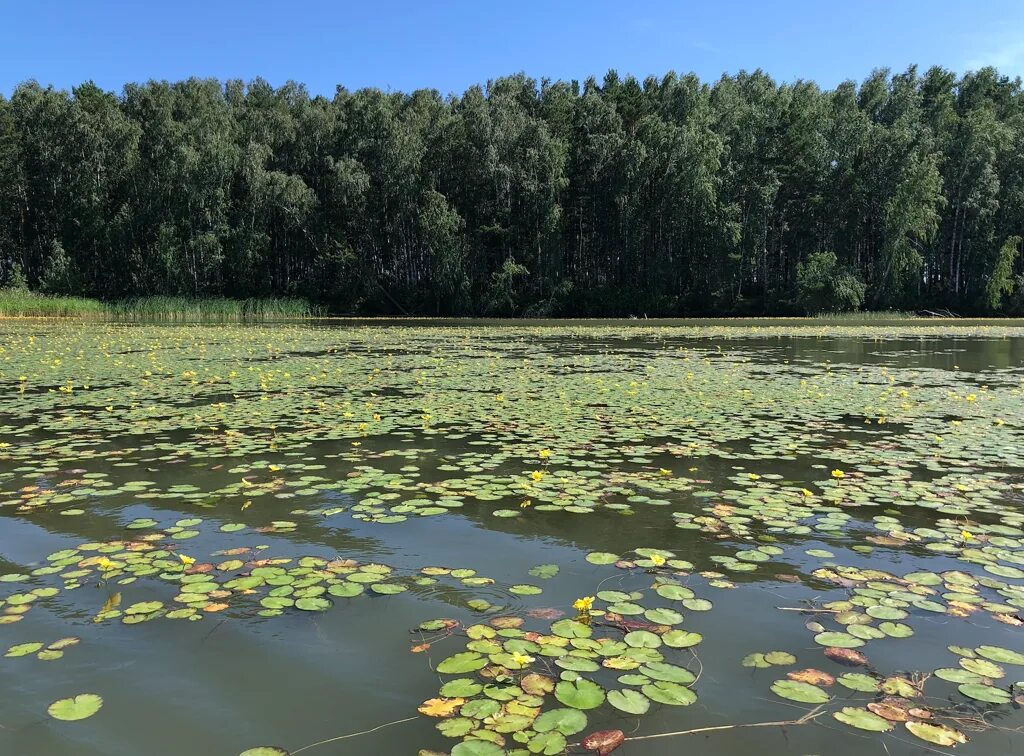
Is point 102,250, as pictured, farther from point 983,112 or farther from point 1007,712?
point 983,112

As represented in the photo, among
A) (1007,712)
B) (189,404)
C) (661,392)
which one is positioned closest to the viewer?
(1007,712)

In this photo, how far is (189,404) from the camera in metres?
7.93

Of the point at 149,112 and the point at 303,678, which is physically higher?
the point at 149,112

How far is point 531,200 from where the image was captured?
47156 mm

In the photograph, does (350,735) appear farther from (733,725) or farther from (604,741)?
(733,725)

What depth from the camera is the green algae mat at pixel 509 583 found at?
206cm

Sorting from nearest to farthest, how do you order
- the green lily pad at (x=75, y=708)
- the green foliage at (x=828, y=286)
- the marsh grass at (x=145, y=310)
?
the green lily pad at (x=75, y=708)
the marsh grass at (x=145, y=310)
the green foliage at (x=828, y=286)

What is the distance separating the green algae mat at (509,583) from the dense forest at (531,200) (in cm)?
4054

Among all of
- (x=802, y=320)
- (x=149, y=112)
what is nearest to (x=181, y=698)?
(x=802, y=320)

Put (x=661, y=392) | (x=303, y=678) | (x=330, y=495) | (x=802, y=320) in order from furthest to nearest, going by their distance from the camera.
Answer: (x=802, y=320) < (x=661, y=392) < (x=330, y=495) < (x=303, y=678)

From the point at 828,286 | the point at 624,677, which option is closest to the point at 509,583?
the point at 624,677

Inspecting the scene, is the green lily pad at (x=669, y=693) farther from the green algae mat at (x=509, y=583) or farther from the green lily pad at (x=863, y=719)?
the green lily pad at (x=863, y=719)

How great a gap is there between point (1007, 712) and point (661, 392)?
7.00 m

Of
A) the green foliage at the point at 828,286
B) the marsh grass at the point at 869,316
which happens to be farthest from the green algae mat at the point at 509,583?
the green foliage at the point at 828,286
